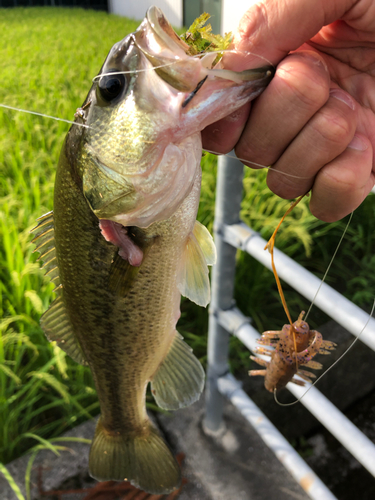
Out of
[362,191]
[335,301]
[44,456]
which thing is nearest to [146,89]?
[362,191]

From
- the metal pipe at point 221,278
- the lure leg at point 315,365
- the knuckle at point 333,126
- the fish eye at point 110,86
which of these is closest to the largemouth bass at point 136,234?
the fish eye at point 110,86

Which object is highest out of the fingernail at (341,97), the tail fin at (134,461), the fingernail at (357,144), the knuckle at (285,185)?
the fingernail at (341,97)

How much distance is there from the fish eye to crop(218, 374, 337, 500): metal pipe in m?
1.39

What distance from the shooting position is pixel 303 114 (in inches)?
31.5

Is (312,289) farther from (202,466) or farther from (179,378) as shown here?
(202,466)

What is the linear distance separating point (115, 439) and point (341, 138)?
43.9 inches

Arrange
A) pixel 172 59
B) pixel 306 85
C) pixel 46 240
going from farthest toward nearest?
pixel 46 240 < pixel 306 85 < pixel 172 59

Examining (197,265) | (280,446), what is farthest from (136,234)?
(280,446)

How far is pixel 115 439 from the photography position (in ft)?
4.16

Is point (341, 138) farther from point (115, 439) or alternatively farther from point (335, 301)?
point (115, 439)

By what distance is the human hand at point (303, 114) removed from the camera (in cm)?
76

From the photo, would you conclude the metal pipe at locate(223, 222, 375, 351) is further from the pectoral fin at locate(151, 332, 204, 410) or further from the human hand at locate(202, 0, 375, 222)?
the pectoral fin at locate(151, 332, 204, 410)

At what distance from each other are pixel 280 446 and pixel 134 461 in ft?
1.98

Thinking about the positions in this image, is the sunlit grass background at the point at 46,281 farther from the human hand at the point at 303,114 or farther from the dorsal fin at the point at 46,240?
the human hand at the point at 303,114
